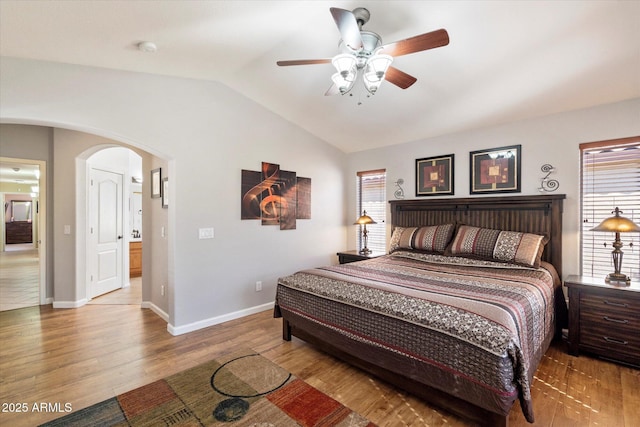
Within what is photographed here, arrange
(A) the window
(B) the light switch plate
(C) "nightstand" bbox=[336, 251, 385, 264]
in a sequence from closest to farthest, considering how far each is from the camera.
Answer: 1. (B) the light switch plate
2. (C) "nightstand" bbox=[336, 251, 385, 264]
3. (A) the window

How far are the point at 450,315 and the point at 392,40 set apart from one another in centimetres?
232

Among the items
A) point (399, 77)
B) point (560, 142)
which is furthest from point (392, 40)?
point (560, 142)

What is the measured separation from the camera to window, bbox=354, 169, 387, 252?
4.82 m

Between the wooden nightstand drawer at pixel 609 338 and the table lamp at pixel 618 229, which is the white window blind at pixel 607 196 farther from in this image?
the wooden nightstand drawer at pixel 609 338

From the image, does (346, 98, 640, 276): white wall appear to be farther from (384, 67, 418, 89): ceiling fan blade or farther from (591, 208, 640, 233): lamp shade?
(384, 67, 418, 89): ceiling fan blade

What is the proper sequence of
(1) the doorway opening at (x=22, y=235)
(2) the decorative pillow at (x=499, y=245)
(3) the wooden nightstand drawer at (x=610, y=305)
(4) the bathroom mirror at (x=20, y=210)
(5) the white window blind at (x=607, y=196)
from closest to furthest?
(3) the wooden nightstand drawer at (x=610, y=305), (5) the white window blind at (x=607, y=196), (2) the decorative pillow at (x=499, y=245), (1) the doorway opening at (x=22, y=235), (4) the bathroom mirror at (x=20, y=210)

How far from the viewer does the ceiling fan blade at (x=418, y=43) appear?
174cm

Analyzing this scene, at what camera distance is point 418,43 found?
6.04 feet

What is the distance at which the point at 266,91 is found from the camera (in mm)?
3592

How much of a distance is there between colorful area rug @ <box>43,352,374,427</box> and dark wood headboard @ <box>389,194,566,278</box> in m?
2.81

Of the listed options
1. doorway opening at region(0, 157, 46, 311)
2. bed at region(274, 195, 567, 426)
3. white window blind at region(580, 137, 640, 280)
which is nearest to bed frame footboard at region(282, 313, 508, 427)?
bed at region(274, 195, 567, 426)

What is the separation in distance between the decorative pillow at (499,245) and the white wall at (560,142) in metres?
0.42

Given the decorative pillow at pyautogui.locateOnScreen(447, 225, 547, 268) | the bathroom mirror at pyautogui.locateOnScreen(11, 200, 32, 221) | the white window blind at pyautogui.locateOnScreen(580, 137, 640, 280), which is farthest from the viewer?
the bathroom mirror at pyautogui.locateOnScreen(11, 200, 32, 221)

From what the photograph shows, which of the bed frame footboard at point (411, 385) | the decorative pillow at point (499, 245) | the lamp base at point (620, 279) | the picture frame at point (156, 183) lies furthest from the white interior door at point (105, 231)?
the lamp base at point (620, 279)
